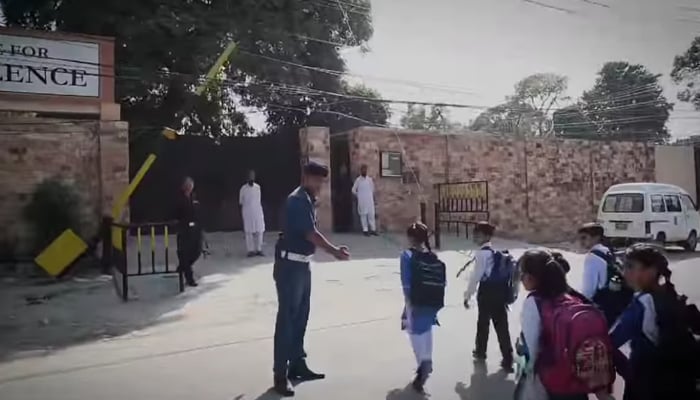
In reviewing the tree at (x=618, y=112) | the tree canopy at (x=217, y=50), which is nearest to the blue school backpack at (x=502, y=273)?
the tree canopy at (x=217, y=50)

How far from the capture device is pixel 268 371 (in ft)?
16.9

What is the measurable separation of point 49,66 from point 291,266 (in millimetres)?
8825

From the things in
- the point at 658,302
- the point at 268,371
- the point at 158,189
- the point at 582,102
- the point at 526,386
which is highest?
the point at 582,102

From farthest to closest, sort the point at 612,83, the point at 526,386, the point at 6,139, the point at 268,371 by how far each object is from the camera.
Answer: the point at 612,83 → the point at 6,139 → the point at 268,371 → the point at 526,386

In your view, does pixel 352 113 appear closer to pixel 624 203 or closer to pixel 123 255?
pixel 624 203

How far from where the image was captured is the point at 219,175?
14.7 metres

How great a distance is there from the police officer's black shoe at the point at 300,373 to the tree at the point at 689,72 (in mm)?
6671

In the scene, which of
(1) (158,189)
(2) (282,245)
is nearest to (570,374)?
(2) (282,245)

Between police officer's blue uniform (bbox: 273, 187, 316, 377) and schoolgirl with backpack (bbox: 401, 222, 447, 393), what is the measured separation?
741 mm

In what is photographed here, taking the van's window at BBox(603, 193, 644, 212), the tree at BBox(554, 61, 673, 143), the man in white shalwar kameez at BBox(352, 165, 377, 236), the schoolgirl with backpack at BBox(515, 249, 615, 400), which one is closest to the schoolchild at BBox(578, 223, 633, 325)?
the schoolgirl with backpack at BBox(515, 249, 615, 400)

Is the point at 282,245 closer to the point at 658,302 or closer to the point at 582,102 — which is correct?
the point at 658,302

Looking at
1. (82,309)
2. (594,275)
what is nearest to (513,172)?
(82,309)

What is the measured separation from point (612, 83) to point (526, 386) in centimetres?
2848

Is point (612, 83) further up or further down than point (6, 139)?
further up
